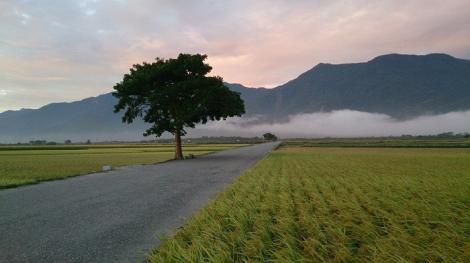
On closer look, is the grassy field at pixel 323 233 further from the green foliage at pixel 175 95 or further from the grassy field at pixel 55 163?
the green foliage at pixel 175 95

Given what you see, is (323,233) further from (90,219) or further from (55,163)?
(55,163)

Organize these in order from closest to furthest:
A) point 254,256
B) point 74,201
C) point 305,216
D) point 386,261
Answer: point 386,261
point 254,256
point 305,216
point 74,201

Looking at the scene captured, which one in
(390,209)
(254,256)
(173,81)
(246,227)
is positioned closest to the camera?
(254,256)

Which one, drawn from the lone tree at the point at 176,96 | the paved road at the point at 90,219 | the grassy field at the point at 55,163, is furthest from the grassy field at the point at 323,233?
the lone tree at the point at 176,96

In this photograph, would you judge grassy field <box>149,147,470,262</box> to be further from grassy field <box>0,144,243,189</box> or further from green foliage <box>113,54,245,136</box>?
green foliage <box>113,54,245,136</box>

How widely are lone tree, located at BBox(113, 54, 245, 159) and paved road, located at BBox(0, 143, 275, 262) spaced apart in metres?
26.2

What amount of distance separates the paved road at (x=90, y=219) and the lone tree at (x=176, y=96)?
26201 mm

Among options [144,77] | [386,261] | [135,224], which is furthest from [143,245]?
[144,77]

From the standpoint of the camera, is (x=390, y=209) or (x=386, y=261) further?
(x=390, y=209)

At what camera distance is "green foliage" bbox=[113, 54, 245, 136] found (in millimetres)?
43000

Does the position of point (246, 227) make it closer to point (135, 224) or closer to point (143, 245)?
point (143, 245)

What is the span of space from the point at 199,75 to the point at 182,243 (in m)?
40.3

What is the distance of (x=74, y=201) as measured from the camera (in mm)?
13227

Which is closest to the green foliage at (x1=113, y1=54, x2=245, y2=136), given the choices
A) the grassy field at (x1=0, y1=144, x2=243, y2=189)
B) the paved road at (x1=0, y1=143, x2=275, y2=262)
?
the grassy field at (x1=0, y1=144, x2=243, y2=189)
